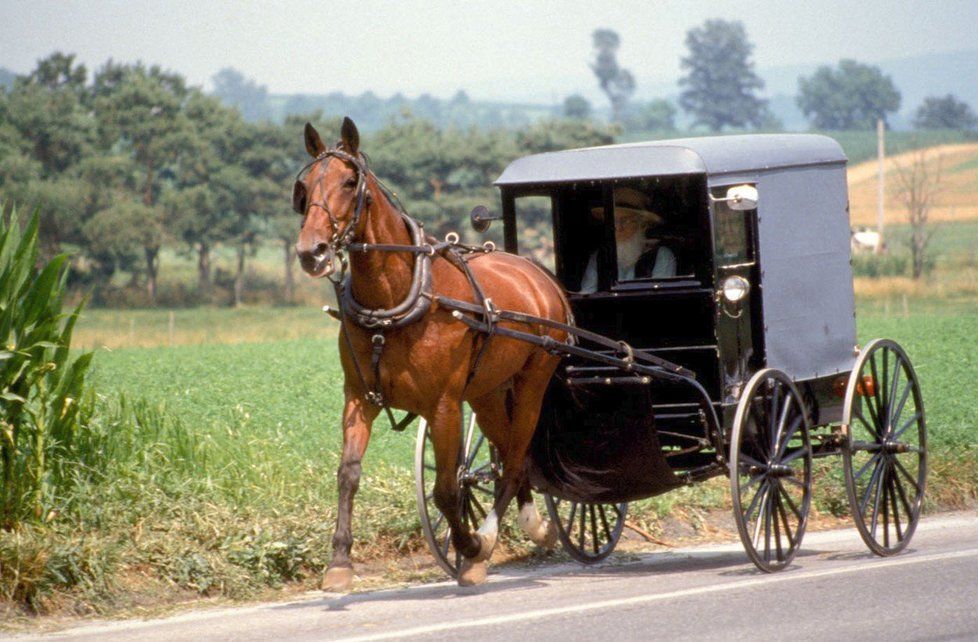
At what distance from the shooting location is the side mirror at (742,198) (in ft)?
28.4

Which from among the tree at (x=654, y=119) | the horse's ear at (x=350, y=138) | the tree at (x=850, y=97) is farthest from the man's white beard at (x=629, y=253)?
the tree at (x=850, y=97)

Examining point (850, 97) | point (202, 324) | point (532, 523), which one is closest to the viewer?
point (532, 523)

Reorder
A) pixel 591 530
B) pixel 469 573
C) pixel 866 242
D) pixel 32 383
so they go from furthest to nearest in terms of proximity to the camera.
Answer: pixel 866 242
pixel 591 530
pixel 32 383
pixel 469 573

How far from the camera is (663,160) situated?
28.9 ft

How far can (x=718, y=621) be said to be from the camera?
711cm

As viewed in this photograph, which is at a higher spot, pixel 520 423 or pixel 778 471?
pixel 520 423

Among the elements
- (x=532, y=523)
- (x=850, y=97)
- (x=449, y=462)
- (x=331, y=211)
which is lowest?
(x=532, y=523)

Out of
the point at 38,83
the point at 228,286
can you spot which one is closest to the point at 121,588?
the point at 228,286

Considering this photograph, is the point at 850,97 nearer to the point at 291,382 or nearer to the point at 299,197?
the point at 291,382

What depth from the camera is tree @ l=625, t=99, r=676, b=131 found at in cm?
18200

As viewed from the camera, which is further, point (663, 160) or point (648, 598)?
point (663, 160)

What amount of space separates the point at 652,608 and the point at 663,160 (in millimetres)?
2751

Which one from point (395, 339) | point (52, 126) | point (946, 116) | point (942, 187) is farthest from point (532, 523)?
point (946, 116)

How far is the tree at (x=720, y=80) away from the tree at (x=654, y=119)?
2.58 metres
